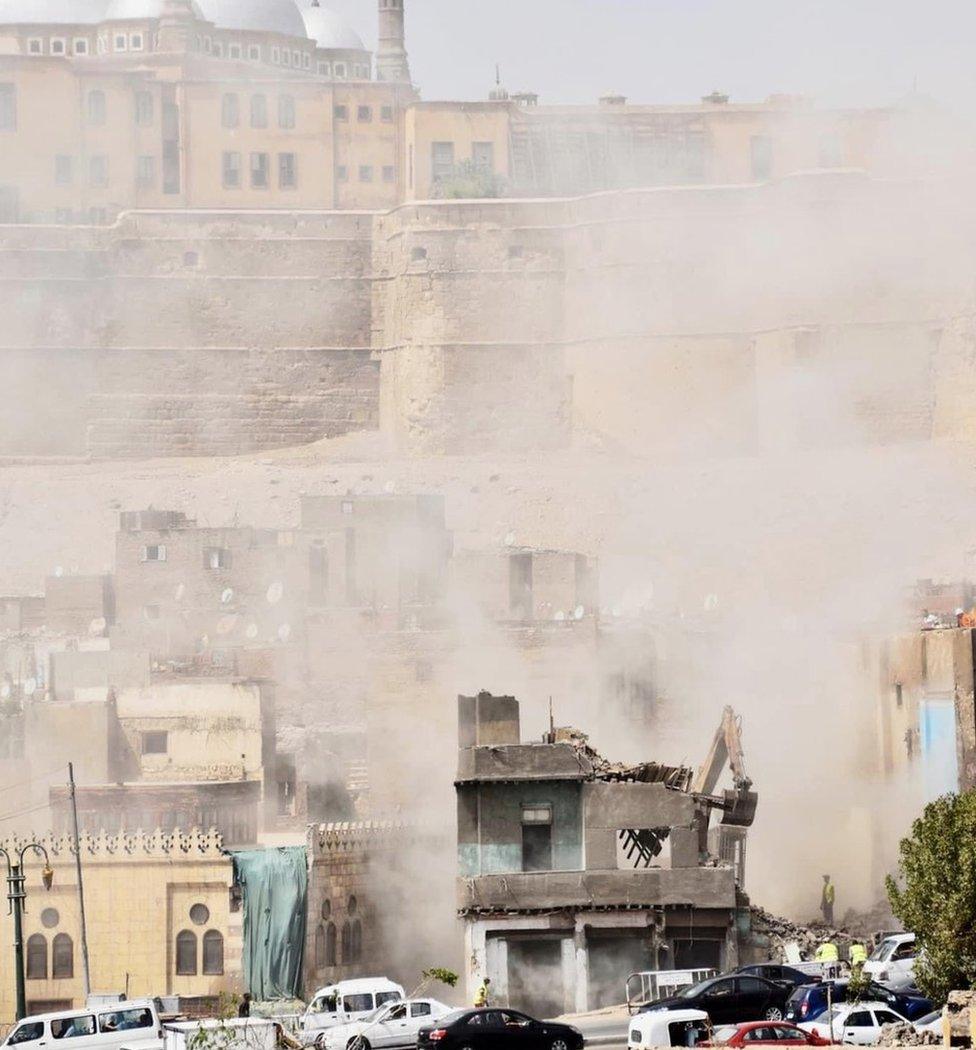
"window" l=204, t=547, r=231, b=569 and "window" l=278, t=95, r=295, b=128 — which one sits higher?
"window" l=278, t=95, r=295, b=128

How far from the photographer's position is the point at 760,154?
88.4 meters

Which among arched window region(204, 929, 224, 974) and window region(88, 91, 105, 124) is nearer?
arched window region(204, 929, 224, 974)

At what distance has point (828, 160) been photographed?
86.6 meters

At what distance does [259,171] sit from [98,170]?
4.32 m

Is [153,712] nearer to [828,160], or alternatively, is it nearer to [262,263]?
[262,263]

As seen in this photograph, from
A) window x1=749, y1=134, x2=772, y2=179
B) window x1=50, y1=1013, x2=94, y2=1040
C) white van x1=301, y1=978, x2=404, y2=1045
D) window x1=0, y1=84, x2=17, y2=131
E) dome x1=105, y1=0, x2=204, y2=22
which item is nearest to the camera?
window x1=50, y1=1013, x2=94, y2=1040

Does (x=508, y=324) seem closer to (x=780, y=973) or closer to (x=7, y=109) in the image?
(x=7, y=109)

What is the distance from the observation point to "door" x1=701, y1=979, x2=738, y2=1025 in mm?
29359

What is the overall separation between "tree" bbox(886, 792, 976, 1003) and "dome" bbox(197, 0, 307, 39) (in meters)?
65.0

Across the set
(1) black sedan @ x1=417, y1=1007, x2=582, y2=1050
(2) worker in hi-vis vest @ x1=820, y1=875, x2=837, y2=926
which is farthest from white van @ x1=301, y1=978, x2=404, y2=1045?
(2) worker in hi-vis vest @ x1=820, y1=875, x2=837, y2=926

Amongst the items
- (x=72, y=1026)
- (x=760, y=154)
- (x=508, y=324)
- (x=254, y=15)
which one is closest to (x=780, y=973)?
(x=72, y=1026)

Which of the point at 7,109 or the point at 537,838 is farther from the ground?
the point at 7,109

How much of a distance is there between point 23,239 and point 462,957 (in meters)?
44.7

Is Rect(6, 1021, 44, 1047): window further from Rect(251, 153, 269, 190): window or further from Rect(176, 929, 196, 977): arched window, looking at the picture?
Rect(251, 153, 269, 190): window
